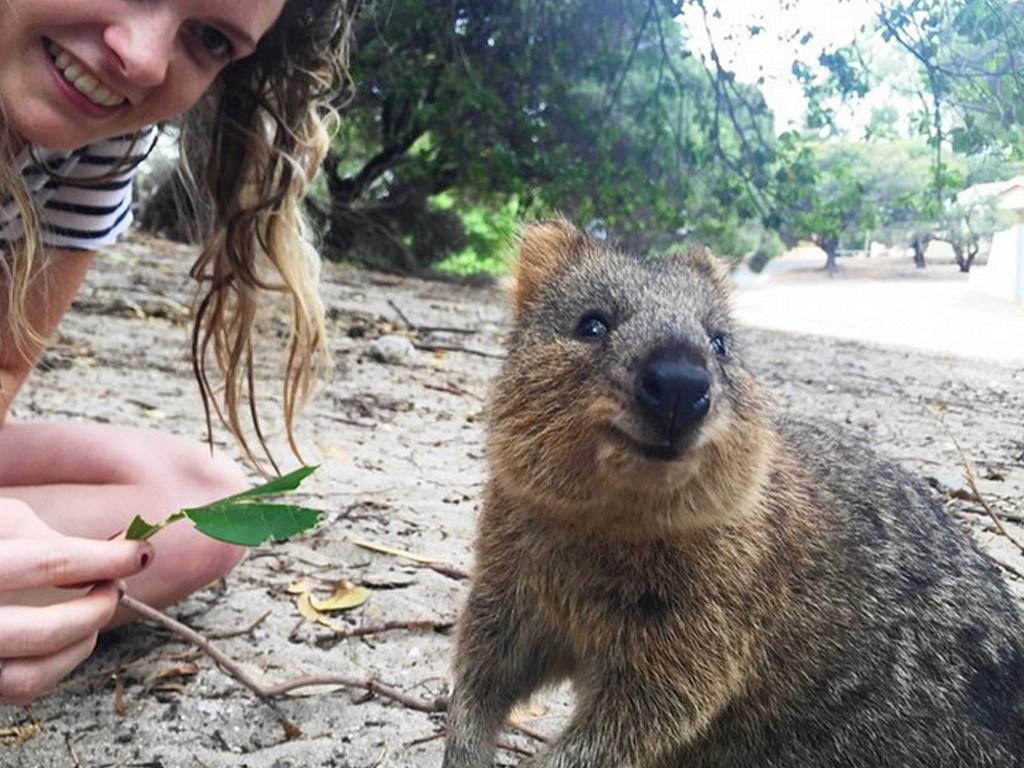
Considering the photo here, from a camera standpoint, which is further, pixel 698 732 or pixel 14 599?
pixel 14 599

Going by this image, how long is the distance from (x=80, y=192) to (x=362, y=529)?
4.61ft

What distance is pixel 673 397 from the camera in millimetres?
1780

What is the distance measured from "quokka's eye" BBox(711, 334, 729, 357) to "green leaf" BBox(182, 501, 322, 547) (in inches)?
35.8

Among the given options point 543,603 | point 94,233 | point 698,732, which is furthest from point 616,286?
point 94,233

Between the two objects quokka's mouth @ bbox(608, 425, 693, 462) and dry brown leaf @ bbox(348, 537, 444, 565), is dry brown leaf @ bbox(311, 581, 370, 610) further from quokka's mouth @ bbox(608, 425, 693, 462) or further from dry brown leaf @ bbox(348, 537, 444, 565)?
quokka's mouth @ bbox(608, 425, 693, 462)

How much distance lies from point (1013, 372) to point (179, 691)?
89.6 inches

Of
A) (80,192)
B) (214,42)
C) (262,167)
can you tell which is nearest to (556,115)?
(262,167)

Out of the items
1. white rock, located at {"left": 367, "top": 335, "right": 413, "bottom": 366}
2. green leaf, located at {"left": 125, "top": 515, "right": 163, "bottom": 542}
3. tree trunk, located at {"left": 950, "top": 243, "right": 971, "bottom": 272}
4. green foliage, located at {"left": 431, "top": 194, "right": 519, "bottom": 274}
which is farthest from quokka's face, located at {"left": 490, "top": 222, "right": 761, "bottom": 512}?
green foliage, located at {"left": 431, "top": 194, "right": 519, "bottom": 274}

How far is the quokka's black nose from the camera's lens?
1784 mm

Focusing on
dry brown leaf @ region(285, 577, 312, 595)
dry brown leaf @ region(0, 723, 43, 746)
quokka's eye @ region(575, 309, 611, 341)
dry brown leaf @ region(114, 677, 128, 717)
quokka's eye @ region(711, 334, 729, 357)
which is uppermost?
quokka's eye @ region(575, 309, 611, 341)

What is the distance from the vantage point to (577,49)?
7133mm

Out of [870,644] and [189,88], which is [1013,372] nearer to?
[870,644]

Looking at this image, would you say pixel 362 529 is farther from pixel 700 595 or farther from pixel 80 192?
pixel 700 595

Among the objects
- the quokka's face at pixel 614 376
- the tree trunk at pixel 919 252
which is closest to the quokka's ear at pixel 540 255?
the quokka's face at pixel 614 376
